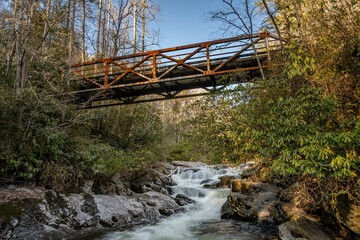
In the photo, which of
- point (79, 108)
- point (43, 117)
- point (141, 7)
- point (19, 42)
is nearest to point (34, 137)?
point (43, 117)

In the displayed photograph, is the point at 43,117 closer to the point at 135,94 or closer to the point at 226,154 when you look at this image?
the point at 135,94

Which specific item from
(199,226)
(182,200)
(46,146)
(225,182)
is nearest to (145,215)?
(199,226)

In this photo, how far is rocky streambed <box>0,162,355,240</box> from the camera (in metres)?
6.13

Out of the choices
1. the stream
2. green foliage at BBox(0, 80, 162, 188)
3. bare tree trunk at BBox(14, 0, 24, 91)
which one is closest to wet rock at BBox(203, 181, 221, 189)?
the stream

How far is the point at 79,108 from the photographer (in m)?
10.7

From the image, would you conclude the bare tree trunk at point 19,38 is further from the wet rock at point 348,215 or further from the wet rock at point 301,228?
the wet rock at point 348,215

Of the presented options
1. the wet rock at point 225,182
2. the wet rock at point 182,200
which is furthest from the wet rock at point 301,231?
the wet rock at point 225,182

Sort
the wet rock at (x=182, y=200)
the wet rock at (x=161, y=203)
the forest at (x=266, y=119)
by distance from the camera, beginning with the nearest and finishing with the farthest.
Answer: the forest at (x=266, y=119) → the wet rock at (x=161, y=203) → the wet rock at (x=182, y=200)

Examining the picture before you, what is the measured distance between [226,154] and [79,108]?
20.9ft

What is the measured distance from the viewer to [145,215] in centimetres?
868

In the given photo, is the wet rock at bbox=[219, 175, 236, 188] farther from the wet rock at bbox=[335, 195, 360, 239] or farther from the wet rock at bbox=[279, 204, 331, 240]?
the wet rock at bbox=[335, 195, 360, 239]

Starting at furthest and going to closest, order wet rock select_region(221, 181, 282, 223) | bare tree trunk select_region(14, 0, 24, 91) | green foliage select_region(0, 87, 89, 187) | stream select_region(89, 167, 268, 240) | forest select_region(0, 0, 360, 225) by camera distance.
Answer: bare tree trunk select_region(14, 0, 24, 91) → wet rock select_region(221, 181, 282, 223) → green foliage select_region(0, 87, 89, 187) → stream select_region(89, 167, 268, 240) → forest select_region(0, 0, 360, 225)

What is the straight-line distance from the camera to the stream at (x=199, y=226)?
7065 millimetres

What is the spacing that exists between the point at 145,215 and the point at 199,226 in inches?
71.4
